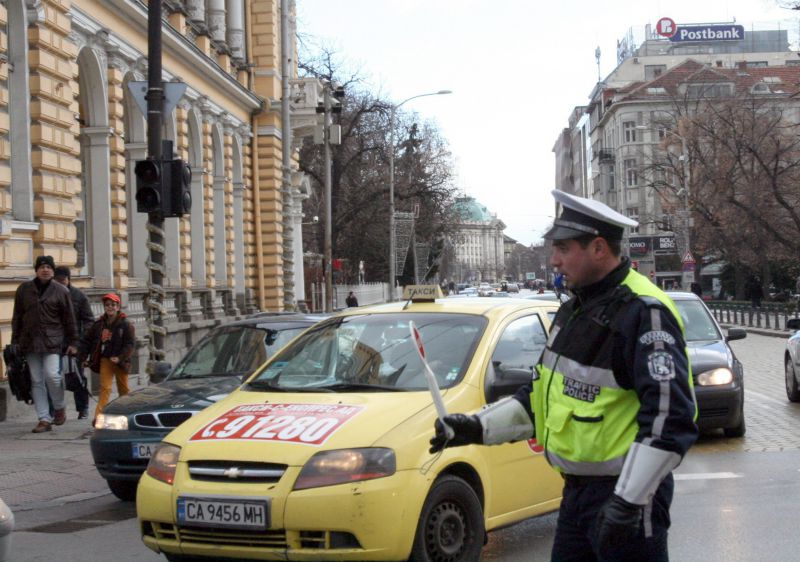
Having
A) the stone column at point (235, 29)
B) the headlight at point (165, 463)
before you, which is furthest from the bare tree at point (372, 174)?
the headlight at point (165, 463)

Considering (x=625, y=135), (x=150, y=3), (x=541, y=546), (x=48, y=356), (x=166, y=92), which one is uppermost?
(x=625, y=135)

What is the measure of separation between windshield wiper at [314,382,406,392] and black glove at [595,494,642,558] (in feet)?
9.75

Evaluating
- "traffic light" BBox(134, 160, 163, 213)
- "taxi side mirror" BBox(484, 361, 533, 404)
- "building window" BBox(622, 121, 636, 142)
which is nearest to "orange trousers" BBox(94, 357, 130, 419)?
"traffic light" BBox(134, 160, 163, 213)

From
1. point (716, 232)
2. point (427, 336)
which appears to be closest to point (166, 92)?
point (427, 336)

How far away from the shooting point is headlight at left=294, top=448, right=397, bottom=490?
5.38 m

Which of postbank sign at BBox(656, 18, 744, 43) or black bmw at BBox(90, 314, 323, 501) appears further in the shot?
postbank sign at BBox(656, 18, 744, 43)

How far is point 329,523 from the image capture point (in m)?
5.29

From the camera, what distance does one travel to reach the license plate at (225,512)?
5.32 metres

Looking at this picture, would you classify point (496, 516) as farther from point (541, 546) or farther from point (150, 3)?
point (150, 3)

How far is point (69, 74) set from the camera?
1780cm

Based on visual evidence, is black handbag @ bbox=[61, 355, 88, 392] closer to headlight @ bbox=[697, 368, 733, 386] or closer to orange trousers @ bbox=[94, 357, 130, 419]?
orange trousers @ bbox=[94, 357, 130, 419]

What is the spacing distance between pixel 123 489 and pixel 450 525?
450 centimetres

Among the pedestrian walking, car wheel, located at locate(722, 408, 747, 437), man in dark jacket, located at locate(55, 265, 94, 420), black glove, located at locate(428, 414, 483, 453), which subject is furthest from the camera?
man in dark jacket, located at locate(55, 265, 94, 420)

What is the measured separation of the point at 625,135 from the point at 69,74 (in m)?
88.7
